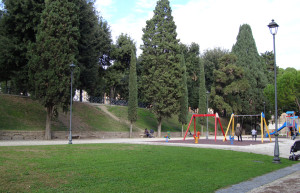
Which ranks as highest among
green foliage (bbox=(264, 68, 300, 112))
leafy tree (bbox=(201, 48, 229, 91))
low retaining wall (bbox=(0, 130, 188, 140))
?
leafy tree (bbox=(201, 48, 229, 91))

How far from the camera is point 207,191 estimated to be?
23.2 feet

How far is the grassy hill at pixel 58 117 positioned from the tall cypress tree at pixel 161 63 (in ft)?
16.0

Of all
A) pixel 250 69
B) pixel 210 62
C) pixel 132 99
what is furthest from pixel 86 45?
pixel 250 69

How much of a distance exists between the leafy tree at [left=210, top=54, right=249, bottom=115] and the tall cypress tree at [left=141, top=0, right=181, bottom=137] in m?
14.6

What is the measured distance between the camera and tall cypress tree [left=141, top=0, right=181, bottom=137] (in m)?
37.8

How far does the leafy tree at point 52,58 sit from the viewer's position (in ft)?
80.7

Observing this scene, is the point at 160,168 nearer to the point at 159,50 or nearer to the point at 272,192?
the point at 272,192

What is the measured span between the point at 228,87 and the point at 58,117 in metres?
31.8

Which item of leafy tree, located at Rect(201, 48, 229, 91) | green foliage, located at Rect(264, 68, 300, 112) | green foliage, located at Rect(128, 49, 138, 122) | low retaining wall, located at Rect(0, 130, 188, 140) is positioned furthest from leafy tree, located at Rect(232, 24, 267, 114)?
low retaining wall, located at Rect(0, 130, 188, 140)

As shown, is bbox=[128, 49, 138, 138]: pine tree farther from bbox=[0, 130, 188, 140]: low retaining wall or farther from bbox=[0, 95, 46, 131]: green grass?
bbox=[0, 95, 46, 131]: green grass

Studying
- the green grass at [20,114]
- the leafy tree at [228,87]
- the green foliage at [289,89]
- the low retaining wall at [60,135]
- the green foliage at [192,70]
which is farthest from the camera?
the green foliage at [192,70]

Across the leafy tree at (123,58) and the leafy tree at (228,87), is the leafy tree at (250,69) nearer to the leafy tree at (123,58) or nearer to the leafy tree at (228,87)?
the leafy tree at (228,87)

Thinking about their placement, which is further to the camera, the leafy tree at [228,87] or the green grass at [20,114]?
the leafy tree at [228,87]

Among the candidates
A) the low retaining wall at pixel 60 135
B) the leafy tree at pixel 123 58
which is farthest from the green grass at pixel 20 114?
the leafy tree at pixel 123 58
